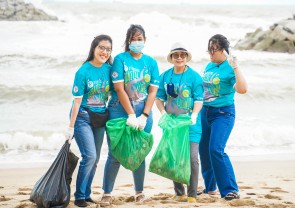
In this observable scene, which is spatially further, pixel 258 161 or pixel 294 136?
pixel 294 136

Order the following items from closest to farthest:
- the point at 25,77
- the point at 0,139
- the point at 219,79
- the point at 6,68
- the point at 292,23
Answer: the point at 219,79, the point at 0,139, the point at 25,77, the point at 6,68, the point at 292,23

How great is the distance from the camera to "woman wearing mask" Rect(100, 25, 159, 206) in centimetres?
511

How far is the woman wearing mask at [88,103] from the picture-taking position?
5.02 metres

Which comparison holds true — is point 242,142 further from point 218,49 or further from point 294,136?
point 218,49

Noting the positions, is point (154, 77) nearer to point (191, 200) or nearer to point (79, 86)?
point (79, 86)

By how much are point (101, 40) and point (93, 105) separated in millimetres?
609

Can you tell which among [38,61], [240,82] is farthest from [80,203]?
[38,61]

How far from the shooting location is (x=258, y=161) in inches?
327

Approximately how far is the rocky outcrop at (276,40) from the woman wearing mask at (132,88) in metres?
19.4

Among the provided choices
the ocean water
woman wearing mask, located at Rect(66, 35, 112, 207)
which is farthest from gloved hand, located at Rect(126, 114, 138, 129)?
the ocean water

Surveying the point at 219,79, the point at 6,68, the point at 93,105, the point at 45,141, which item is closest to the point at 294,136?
the point at 45,141

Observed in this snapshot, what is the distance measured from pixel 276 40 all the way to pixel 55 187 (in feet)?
69.0

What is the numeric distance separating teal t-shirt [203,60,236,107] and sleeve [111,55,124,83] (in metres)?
0.94

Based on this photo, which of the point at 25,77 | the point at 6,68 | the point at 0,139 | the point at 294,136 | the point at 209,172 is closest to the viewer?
the point at 209,172
